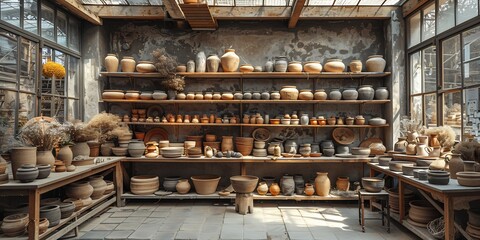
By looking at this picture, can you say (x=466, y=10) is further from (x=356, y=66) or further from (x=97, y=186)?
(x=97, y=186)

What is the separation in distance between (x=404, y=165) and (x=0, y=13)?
5.43 metres

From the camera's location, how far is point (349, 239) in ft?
12.9

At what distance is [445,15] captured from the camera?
4.57m

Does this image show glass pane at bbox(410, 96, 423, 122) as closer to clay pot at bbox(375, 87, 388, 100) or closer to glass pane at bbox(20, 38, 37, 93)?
clay pot at bbox(375, 87, 388, 100)

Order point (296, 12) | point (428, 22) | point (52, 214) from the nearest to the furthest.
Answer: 1. point (52, 214)
2. point (428, 22)
3. point (296, 12)

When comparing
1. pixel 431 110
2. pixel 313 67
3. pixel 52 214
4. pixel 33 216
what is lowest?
pixel 52 214

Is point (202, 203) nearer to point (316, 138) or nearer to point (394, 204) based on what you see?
point (316, 138)

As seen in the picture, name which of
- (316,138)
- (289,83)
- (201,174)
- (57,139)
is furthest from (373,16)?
(57,139)

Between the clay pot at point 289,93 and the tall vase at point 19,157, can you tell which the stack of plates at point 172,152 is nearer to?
the clay pot at point 289,93

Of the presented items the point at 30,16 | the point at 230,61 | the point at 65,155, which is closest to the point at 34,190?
the point at 65,155

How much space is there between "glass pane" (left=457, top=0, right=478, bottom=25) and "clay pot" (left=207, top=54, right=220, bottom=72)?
3728mm

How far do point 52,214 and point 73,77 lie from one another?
9.33 ft

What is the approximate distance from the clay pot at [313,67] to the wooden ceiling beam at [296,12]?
80cm

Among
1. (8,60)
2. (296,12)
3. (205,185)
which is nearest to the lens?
(8,60)
